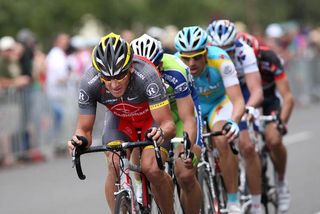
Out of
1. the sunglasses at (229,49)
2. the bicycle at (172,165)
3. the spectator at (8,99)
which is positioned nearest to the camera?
the bicycle at (172,165)

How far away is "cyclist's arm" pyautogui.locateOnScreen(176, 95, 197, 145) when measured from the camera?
8359mm

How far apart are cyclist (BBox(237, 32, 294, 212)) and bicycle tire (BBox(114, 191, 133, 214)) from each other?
151 inches

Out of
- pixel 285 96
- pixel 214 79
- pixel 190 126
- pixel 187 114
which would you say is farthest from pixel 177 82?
pixel 285 96

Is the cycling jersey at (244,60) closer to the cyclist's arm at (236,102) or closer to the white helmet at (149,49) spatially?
the cyclist's arm at (236,102)

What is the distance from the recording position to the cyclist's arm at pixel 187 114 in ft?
27.4

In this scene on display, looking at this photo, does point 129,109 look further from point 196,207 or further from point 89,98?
point 196,207

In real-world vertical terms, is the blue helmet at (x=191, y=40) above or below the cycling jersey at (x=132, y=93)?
above

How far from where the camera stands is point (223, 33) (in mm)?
10273

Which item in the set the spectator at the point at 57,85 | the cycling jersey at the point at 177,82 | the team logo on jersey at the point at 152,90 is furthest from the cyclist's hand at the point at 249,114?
the spectator at the point at 57,85

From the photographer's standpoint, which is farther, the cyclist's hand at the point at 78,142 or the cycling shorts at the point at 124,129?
the cycling shorts at the point at 124,129

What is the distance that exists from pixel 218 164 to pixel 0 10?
20.9 metres

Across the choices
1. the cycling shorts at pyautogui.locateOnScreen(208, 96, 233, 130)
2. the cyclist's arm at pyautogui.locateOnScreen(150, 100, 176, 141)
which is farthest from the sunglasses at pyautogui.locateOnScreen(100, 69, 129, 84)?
the cycling shorts at pyautogui.locateOnScreen(208, 96, 233, 130)

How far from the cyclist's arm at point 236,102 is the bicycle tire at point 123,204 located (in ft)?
8.02

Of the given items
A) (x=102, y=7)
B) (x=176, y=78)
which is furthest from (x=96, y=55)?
(x=102, y=7)
